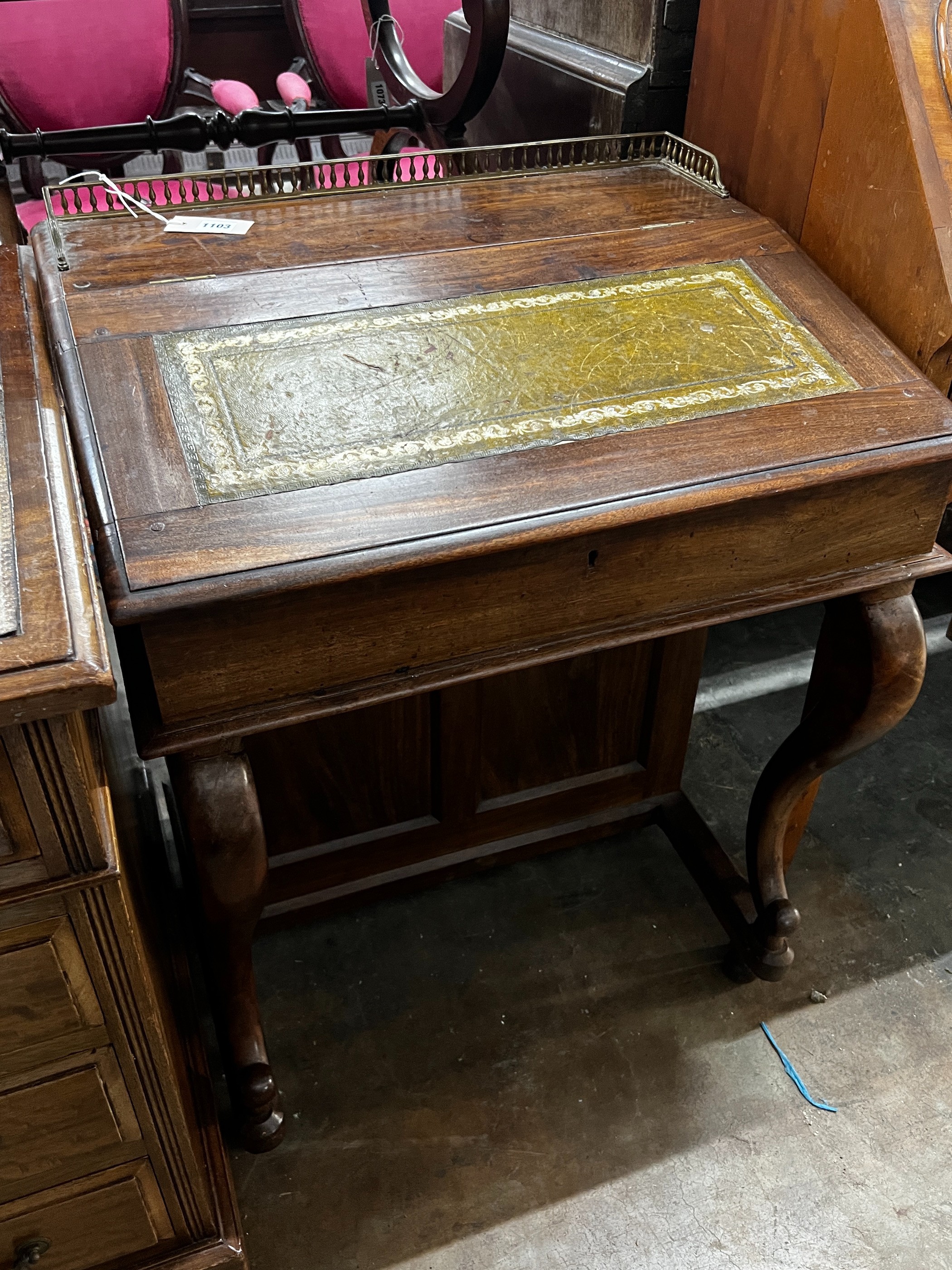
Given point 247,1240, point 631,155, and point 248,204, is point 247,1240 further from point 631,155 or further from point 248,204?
point 631,155

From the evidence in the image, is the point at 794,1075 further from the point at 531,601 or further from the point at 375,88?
the point at 375,88

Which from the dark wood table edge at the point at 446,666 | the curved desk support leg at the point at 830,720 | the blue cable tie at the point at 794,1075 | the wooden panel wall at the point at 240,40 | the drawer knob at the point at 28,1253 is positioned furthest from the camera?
the wooden panel wall at the point at 240,40

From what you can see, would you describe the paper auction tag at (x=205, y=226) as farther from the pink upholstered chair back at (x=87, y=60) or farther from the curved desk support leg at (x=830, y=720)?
the pink upholstered chair back at (x=87, y=60)

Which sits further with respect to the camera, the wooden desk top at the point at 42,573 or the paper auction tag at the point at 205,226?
the paper auction tag at the point at 205,226

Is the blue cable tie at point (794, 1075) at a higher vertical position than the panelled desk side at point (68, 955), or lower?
lower

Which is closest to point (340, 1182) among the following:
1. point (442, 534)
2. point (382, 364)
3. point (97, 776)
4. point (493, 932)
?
point (493, 932)

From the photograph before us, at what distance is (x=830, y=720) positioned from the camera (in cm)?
136

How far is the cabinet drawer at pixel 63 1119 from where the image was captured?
0.95m

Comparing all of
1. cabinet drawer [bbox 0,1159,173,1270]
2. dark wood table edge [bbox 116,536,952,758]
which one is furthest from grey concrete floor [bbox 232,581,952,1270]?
dark wood table edge [bbox 116,536,952,758]

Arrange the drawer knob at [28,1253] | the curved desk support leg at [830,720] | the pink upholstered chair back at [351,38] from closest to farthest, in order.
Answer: the drawer knob at [28,1253] → the curved desk support leg at [830,720] → the pink upholstered chair back at [351,38]

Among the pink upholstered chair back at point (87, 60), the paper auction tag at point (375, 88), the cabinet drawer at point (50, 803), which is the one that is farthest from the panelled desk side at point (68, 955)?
the pink upholstered chair back at point (87, 60)

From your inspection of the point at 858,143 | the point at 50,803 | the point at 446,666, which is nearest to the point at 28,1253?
the point at 50,803

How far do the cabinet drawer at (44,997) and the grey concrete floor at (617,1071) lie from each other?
60 centimetres

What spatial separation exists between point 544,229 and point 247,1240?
1.38m
